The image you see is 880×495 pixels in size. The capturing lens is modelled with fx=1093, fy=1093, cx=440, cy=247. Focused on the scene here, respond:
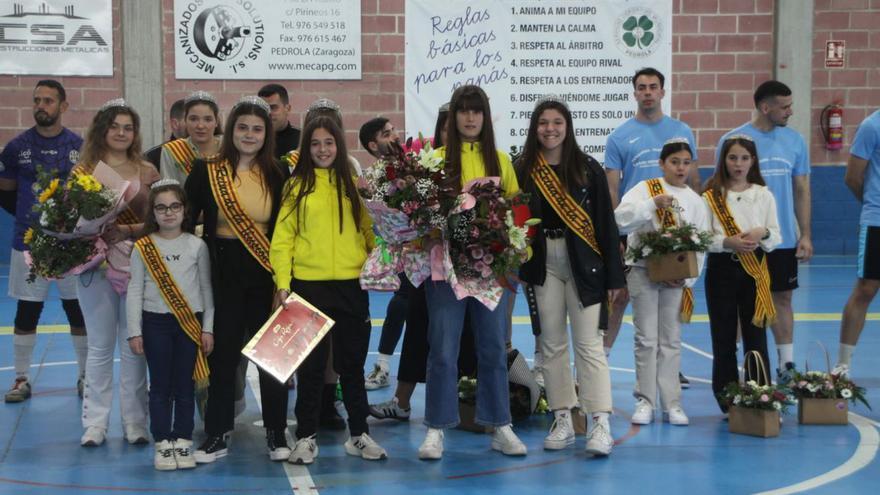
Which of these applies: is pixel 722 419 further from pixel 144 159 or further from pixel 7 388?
pixel 7 388

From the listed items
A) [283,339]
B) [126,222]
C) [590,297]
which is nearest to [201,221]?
[126,222]

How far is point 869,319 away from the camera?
898 cm

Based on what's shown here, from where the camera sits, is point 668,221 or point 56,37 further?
point 56,37

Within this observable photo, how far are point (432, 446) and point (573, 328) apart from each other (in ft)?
2.79

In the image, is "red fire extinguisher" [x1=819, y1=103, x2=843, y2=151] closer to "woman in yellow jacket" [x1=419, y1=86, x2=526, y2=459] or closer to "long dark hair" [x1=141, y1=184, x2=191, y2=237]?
"woman in yellow jacket" [x1=419, y1=86, x2=526, y2=459]

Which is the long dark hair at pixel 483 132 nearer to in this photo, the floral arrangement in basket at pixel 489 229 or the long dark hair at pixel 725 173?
the floral arrangement in basket at pixel 489 229

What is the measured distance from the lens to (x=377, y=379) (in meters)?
6.61

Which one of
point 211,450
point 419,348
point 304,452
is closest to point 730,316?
point 419,348

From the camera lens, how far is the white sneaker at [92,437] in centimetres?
518

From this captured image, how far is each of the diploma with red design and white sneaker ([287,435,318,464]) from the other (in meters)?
0.36

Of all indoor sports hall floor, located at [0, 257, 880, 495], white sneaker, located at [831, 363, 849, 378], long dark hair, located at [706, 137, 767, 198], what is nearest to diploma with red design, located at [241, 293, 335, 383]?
indoor sports hall floor, located at [0, 257, 880, 495]

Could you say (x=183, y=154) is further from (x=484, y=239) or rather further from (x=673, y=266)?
(x=673, y=266)

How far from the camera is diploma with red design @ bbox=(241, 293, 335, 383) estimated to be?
4.71m

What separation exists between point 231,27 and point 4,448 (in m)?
7.37
